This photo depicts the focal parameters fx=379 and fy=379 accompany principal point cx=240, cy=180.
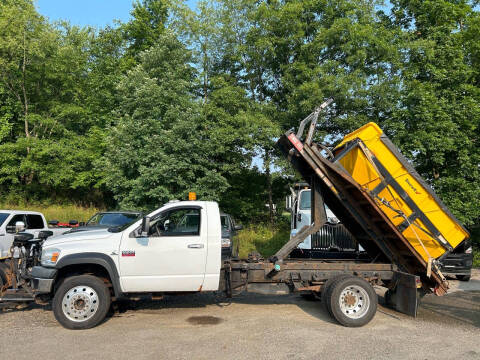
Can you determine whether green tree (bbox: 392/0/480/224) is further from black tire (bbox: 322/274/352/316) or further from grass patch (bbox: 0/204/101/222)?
grass patch (bbox: 0/204/101/222)

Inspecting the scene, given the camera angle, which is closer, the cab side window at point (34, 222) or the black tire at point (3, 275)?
the black tire at point (3, 275)

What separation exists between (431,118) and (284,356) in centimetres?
1307

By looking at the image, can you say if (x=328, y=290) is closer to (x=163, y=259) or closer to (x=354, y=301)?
(x=354, y=301)

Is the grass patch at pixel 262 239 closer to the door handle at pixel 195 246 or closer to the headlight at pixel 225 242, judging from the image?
the headlight at pixel 225 242

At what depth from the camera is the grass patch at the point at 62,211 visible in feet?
62.5

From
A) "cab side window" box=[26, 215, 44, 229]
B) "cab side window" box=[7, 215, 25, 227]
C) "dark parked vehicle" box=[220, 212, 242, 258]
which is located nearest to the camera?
"cab side window" box=[7, 215, 25, 227]

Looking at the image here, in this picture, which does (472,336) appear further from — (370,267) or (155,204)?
(155,204)

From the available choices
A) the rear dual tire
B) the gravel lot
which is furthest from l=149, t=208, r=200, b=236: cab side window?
the rear dual tire

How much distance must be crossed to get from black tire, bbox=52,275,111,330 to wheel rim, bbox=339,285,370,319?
150 inches

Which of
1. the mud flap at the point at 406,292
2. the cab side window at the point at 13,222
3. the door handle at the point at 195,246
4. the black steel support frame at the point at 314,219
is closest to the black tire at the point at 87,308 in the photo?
the door handle at the point at 195,246

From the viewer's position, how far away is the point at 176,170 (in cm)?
1627

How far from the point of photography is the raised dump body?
6.11 meters

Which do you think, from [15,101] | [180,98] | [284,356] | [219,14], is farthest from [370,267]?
[15,101]

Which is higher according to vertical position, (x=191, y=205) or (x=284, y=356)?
(x=191, y=205)
